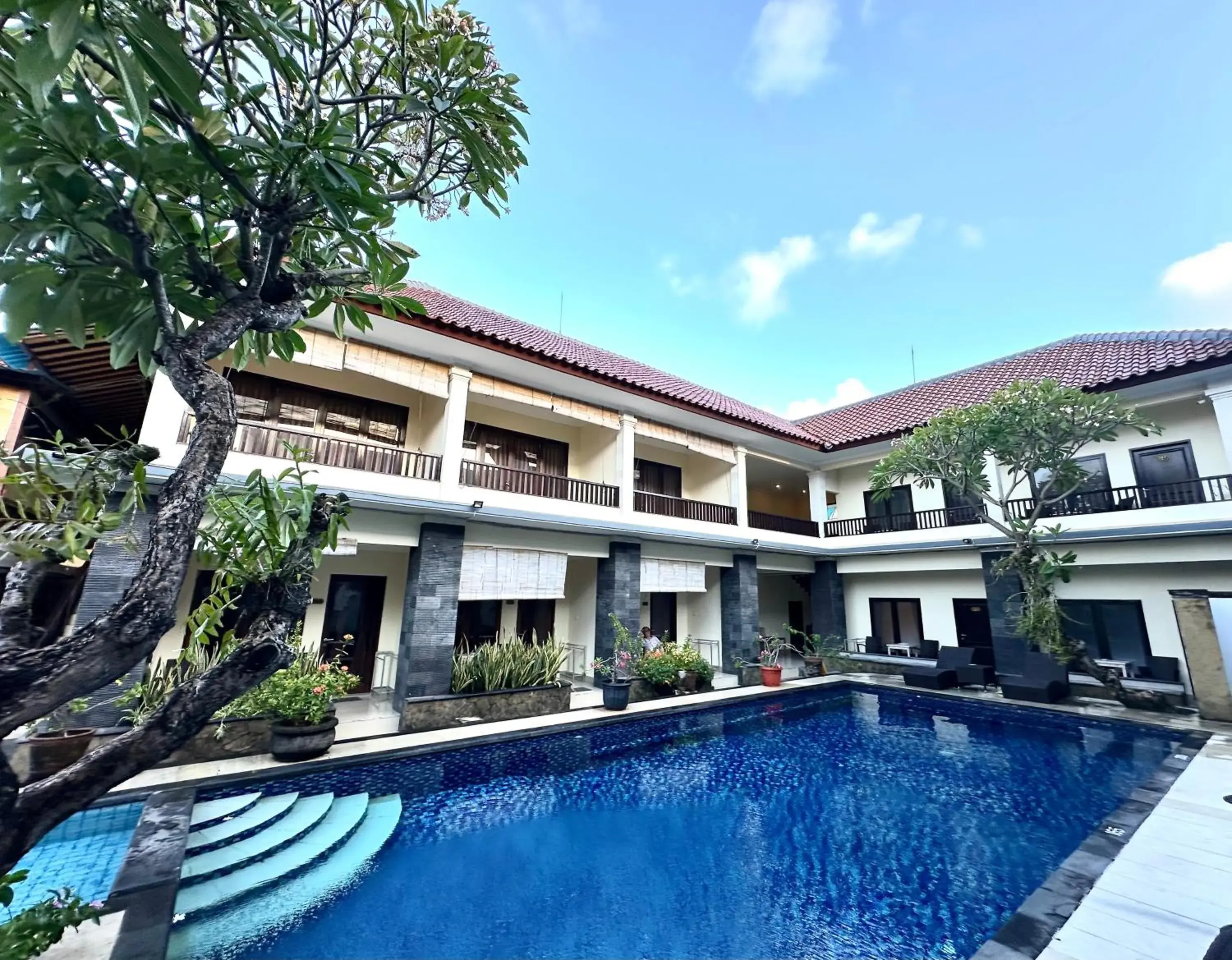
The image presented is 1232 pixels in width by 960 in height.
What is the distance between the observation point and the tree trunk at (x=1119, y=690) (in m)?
9.50

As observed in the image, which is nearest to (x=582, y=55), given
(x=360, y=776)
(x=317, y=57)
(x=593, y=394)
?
(x=593, y=394)

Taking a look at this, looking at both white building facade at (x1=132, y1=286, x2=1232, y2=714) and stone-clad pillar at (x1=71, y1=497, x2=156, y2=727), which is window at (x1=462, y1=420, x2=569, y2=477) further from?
stone-clad pillar at (x1=71, y1=497, x2=156, y2=727)

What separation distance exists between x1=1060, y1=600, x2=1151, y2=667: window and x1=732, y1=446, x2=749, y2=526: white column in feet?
23.2

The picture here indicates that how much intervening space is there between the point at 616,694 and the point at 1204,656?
10553mm

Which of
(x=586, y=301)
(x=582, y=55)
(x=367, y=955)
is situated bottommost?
(x=367, y=955)

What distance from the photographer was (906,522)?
48.4ft

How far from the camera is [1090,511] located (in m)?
11.6

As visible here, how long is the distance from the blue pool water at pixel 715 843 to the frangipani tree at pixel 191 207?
9.37 ft

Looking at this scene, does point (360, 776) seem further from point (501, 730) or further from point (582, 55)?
point (582, 55)

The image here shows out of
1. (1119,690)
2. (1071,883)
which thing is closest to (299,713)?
(1071,883)

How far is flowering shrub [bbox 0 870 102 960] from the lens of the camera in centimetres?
Answer: 200

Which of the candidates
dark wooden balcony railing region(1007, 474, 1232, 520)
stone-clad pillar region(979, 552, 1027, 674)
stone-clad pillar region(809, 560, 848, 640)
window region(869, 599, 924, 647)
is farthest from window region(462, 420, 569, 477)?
stone-clad pillar region(979, 552, 1027, 674)

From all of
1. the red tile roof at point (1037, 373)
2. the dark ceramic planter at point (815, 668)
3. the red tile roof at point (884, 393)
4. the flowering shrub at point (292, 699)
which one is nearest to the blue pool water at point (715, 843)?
the flowering shrub at point (292, 699)

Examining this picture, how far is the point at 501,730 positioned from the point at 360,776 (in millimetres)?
2180
